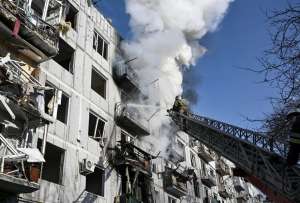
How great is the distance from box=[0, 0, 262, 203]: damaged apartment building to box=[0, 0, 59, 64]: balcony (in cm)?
4

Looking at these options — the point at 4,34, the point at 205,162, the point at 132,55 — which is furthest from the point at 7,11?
the point at 205,162

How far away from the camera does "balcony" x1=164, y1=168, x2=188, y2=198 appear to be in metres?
22.5

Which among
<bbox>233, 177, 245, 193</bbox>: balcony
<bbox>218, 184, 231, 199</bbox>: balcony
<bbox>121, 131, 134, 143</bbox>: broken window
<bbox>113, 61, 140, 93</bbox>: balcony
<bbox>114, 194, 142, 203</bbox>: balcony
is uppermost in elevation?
<bbox>113, 61, 140, 93</bbox>: balcony

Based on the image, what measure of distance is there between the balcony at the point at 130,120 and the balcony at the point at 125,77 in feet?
4.36

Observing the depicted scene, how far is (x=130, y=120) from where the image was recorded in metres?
20.1

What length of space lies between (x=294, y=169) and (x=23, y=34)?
10589mm

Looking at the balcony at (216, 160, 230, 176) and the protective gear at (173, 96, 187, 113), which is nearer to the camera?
the protective gear at (173, 96, 187, 113)

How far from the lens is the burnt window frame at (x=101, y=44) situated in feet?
68.5

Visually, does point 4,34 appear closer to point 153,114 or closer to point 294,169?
point 294,169

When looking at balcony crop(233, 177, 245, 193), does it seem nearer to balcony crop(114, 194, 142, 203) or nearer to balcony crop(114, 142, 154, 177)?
balcony crop(114, 142, 154, 177)

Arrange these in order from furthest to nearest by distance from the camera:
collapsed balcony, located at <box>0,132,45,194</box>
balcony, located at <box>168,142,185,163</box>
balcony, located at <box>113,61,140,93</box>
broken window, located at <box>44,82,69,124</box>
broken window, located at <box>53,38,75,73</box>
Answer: balcony, located at <box>168,142,185,163</box> → balcony, located at <box>113,61,140,93</box> → broken window, located at <box>53,38,75,73</box> → broken window, located at <box>44,82,69,124</box> → collapsed balcony, located at <box>0,132,45,194</box>

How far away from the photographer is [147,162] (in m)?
20.4

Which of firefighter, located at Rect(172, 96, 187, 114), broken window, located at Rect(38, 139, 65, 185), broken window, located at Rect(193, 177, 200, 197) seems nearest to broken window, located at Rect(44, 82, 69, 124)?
broken window, located at Rect(38, 139, 65, 185)

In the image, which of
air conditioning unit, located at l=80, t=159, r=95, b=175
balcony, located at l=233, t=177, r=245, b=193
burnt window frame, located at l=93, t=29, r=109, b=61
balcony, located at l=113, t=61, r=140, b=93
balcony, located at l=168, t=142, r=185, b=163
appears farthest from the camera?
balcony, located at l=233, t=177, r=245, b=193
